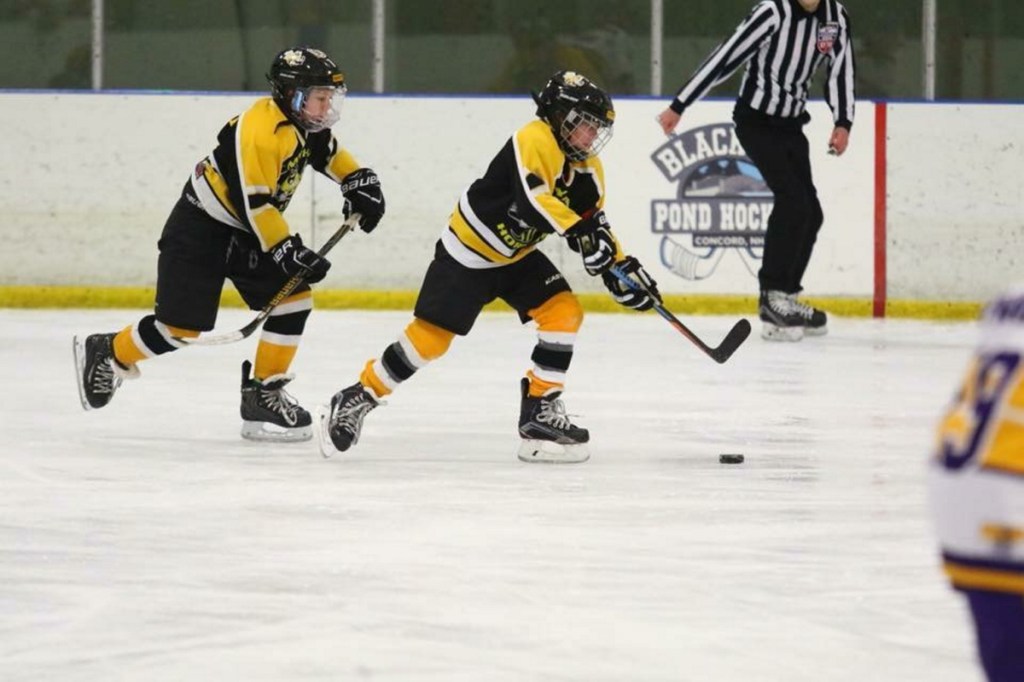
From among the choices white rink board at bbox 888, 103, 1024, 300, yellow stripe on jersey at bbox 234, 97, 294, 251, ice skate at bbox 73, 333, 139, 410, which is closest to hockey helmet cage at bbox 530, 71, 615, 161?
yellow stripe on jersey at bbox 234, 97, 294, 251

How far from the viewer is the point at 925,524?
362 centimetres

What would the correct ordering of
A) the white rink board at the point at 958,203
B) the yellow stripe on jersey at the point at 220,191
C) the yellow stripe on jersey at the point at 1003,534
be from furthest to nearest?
the white rink board at the point at 958,203 → the yellow stripe on jersey at the point at 220,191 → the yellow stripe on jersey at the point at 1003,534

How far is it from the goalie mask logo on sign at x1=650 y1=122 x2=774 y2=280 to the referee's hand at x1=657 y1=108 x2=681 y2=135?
3.10 ft

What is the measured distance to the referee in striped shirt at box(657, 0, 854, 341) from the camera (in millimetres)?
6926

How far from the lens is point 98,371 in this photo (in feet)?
15.8

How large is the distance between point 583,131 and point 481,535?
1.06 m

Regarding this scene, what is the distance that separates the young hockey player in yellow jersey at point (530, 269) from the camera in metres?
4.20

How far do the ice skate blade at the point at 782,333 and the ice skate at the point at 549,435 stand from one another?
8.41 ft

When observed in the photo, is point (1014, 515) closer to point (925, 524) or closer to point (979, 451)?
point (979, 451)

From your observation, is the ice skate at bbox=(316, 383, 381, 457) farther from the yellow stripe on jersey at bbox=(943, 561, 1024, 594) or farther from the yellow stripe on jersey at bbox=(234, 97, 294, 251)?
the yellow stripe on jersey at bbox=(943, 561, 1024, 594)

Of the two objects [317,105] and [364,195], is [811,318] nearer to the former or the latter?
[364,195]

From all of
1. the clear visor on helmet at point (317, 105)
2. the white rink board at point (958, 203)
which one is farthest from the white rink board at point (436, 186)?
the clear visor on helmet at point (317, 105)

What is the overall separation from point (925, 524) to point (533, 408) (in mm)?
1043

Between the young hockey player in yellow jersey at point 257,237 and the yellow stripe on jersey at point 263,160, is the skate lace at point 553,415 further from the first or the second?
the yellow stripe on jersey at point 263,160
